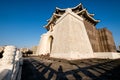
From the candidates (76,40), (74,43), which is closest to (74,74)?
(74,43)

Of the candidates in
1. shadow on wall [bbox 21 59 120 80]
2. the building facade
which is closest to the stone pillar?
shadow on wall [bbox 21 59 120 80]

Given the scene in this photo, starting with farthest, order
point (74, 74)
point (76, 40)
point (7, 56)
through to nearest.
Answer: point (76, 40), point (74, 74), point (7, 56)

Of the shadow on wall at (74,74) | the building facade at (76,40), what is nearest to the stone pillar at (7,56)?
the shadow on wall at (74,74)

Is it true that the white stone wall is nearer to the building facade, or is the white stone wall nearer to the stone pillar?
the building facade

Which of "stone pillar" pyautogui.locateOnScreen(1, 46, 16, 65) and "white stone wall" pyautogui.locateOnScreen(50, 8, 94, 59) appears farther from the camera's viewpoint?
"white stone wall" pyautogui.locateOnScreen(50, 8, 94, 59)

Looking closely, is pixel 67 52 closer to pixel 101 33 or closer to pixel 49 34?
pixel 101 33

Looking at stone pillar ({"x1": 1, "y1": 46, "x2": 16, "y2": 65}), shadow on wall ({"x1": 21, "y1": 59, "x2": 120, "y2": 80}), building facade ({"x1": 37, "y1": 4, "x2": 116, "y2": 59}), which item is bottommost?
shadow on wall ({"x1": 21, "y1": 59, "x2": 120, "y2": 80})

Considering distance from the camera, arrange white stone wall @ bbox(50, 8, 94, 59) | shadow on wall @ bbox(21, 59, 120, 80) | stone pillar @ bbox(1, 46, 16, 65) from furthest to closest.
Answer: white stone wall @ bbox(50, 8, 94, 59), shadow on wall @ bbox(21, 59, 120, 80), stone pillar @ bbox(1, 46, 16, 65)

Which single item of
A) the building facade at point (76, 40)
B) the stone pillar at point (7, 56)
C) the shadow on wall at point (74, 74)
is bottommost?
the shadow on wall at point (74, 74)

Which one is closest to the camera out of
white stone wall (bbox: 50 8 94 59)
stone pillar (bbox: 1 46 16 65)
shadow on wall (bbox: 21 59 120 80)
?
stone pillar (bbox: 1 46 16 65)

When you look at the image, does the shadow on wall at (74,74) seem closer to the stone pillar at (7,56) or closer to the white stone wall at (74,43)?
the stone pillar at (7,56)

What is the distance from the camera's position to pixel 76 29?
11.6 m

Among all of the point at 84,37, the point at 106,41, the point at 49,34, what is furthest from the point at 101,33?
the point at 49,34

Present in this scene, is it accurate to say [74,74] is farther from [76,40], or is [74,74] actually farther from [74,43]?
[76,40]
